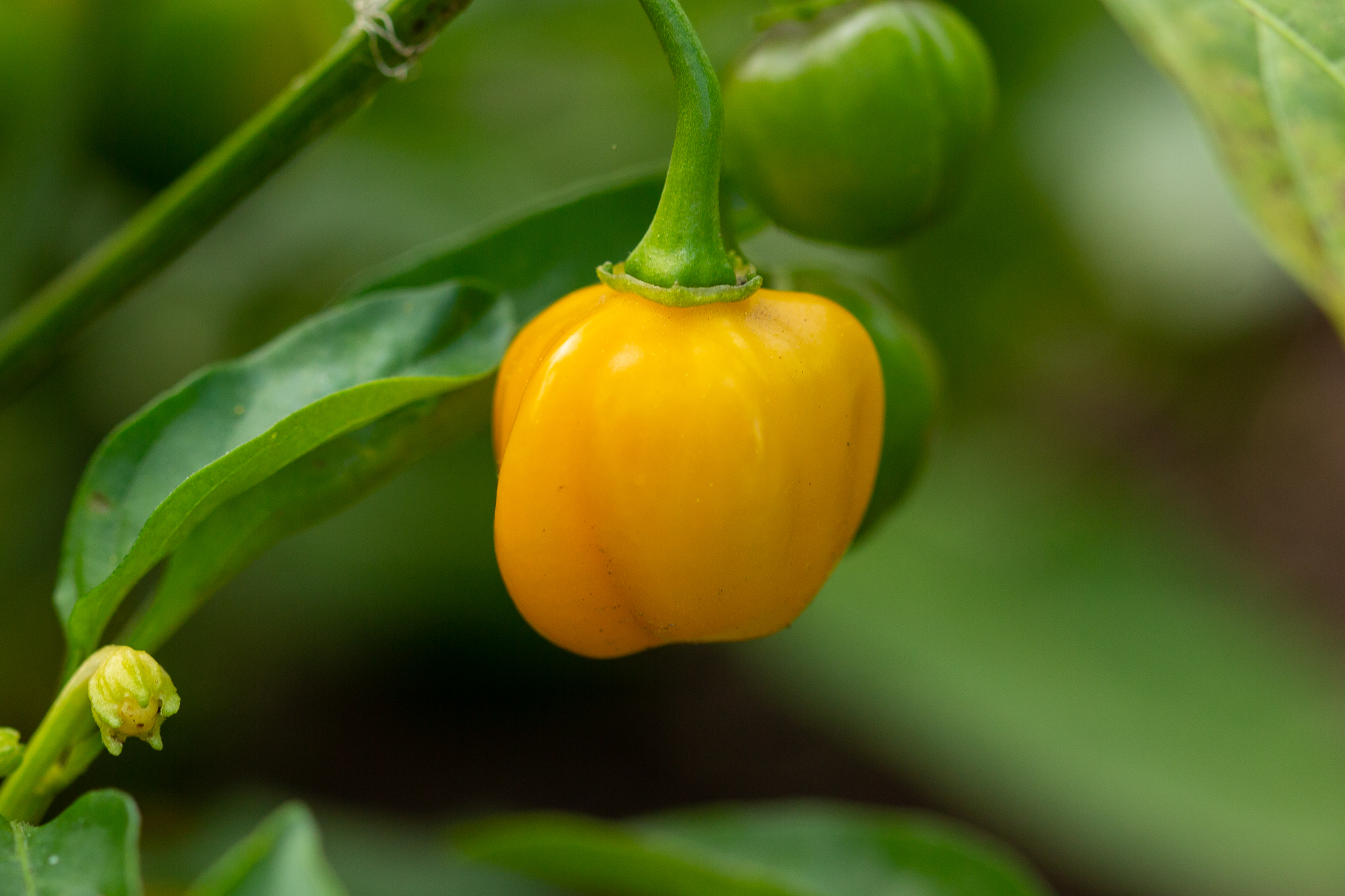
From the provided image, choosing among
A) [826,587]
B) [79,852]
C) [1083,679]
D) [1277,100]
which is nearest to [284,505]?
[79,852]

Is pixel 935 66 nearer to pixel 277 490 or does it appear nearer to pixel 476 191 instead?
pixel 277 490

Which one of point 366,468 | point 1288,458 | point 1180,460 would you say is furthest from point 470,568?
point 1288,458

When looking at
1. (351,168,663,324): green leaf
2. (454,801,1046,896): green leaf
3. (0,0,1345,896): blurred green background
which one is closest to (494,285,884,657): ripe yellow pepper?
(351,168,663,324): green leaf

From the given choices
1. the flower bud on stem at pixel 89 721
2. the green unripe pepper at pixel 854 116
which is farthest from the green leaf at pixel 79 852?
the green unripe pepper at pixel 854 116

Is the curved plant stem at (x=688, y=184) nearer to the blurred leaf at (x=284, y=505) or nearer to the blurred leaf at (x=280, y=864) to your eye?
the blurred leaf at (x=284, y=505)

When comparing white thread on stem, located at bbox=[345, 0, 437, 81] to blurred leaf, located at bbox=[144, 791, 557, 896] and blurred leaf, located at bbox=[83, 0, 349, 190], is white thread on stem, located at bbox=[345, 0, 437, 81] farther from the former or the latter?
blurred leaf, located at bbox=[144, 791, 557, 896]

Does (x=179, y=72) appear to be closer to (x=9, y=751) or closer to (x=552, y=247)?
(x=552, y=247)

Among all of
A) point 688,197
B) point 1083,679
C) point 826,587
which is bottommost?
point 1083,679
